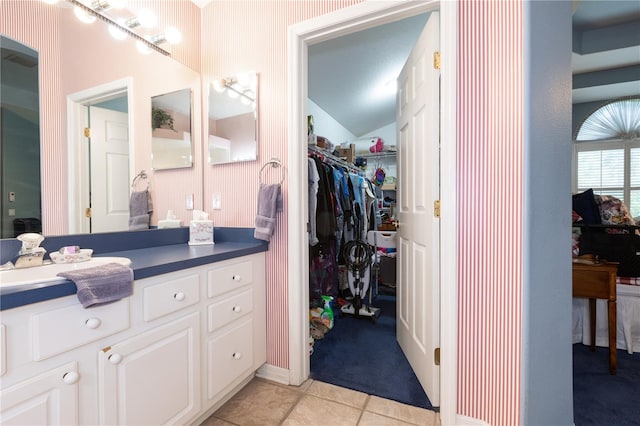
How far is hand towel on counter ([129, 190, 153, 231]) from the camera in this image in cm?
161

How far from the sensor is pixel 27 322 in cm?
77

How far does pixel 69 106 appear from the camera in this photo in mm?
1287

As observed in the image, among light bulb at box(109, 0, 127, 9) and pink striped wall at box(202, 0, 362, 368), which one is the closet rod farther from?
light bulb at box(109, 0, 127, 9)

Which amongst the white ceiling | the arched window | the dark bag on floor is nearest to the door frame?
the white ceiling

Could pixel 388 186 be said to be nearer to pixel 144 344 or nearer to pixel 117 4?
pixel 117 4

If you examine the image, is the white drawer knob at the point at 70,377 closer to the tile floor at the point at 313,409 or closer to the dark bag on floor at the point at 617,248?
the tile floor at the point at 313,409

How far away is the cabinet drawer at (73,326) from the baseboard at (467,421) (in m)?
1.56

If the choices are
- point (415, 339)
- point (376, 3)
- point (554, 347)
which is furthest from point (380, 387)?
point (376, 3)

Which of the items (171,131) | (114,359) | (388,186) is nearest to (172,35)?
(171,131)

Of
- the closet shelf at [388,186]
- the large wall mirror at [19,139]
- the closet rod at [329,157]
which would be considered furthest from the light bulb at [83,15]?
the closet shelf at [388,186]

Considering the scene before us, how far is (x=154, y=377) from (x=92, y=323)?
0.37 metres

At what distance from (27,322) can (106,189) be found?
2.93 ft

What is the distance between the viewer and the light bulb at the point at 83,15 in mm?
1364

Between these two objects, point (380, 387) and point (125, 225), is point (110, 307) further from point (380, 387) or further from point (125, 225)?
point (380, 387)
